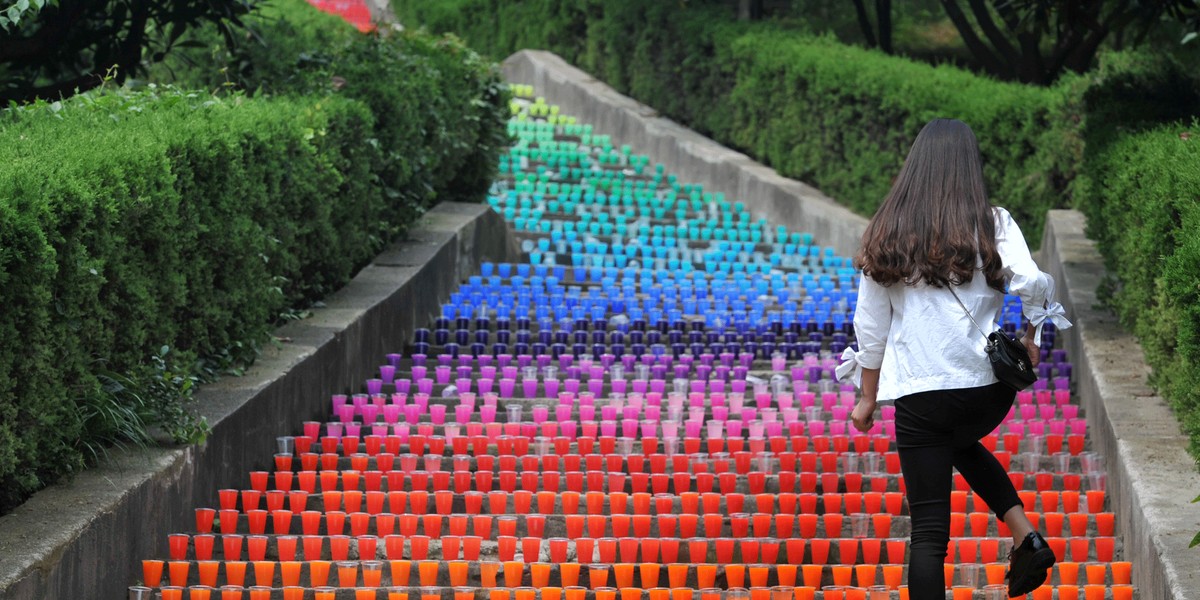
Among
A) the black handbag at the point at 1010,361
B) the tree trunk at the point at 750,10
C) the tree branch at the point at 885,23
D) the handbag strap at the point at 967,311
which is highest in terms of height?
the tree trunk at the point at 750,10

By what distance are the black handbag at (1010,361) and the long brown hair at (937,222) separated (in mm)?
209

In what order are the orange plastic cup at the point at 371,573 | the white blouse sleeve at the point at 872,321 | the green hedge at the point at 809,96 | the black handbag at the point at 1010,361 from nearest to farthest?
1. the black handbag at the point at 1010,361
2. the white blouse sleeve at the point at 872,321
3. the orange plastic cup at the point at 371,573
4. the green hedge at the point at 809,96

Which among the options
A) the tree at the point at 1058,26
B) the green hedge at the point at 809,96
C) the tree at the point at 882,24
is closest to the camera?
the tree at the point at 1058,26

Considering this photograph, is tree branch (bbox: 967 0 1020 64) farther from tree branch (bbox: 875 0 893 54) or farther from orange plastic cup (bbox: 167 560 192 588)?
orange plastic cup (bbox: 167 560 192 588)

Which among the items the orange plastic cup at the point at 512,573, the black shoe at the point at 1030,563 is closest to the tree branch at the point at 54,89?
the orange plastic cup at the point at 512,573

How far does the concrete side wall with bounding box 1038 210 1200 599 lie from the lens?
16.8 feet

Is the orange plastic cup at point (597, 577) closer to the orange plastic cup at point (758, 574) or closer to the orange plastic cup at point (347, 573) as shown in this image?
the orange plastic cup at point (758, 574)

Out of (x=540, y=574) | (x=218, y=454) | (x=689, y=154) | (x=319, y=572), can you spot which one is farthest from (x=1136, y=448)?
(x=689, y=154)

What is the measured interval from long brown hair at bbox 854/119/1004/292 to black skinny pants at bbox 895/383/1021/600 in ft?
1.09

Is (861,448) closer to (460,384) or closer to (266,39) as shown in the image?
(460,384)

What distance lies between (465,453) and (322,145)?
2562 millimetres

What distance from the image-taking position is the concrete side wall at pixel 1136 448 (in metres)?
5.13

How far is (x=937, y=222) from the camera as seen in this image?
15.6 ft

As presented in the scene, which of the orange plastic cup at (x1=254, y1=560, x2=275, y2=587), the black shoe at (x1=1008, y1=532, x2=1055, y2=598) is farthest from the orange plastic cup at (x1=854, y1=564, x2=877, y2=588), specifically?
the orange plastic cup at (x1=254, y1=560, x2=275, y2=587)
